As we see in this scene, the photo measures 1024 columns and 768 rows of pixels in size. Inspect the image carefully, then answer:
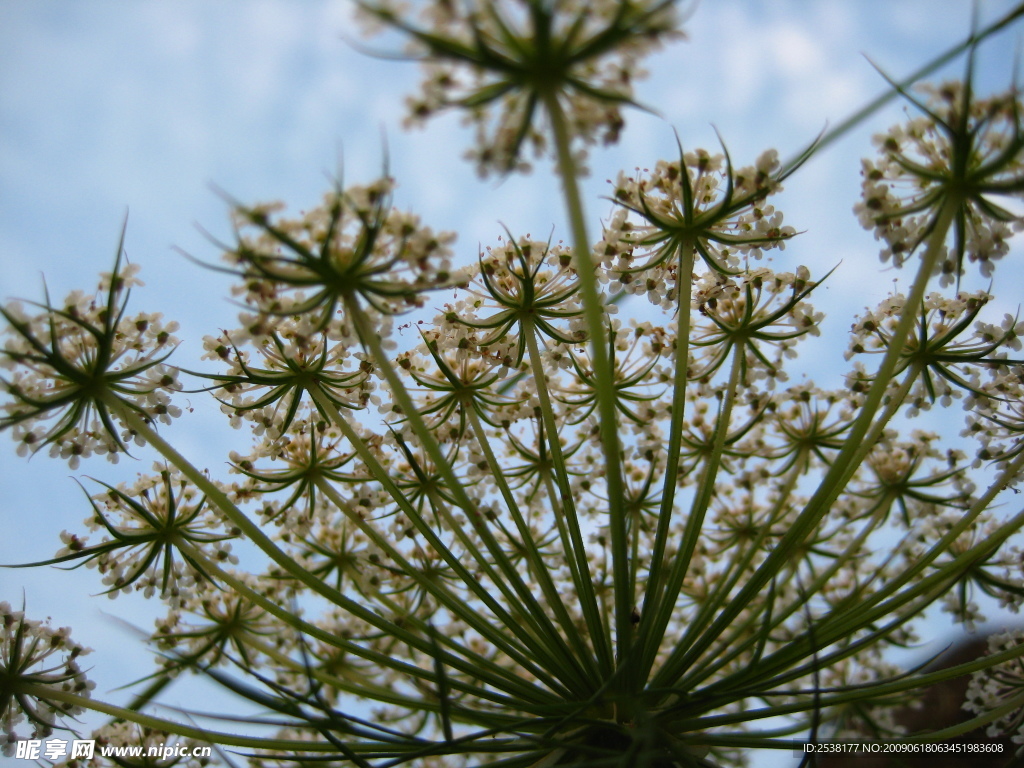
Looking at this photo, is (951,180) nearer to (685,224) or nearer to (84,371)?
(685,224)

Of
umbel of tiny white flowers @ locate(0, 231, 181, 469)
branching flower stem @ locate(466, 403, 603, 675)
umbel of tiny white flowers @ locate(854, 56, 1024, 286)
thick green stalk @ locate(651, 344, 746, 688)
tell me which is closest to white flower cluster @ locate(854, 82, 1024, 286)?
umbel of tiny white flowers @ locate(854, 56, 1024, 286)

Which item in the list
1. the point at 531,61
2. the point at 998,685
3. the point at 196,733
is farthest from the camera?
the point at 998,685

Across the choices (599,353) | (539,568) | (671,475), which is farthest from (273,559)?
(671,475)

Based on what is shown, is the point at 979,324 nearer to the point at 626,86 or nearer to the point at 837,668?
the point at 626,86

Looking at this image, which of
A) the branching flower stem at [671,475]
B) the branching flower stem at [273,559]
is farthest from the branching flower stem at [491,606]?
the branching flower stem at [671,475]

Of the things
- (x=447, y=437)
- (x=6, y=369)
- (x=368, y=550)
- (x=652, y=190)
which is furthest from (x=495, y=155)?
(x=368, y=550)

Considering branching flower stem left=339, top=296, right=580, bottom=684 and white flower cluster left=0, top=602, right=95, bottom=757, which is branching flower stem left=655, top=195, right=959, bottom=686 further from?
white flower cluster left=0, top=602, right=95, bottom=757

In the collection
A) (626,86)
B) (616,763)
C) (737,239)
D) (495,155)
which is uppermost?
(737,239)

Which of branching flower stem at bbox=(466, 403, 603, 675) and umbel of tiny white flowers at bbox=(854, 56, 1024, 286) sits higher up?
umbel of tiny white flowers at bbox=(854, 56, 1024, 286)
